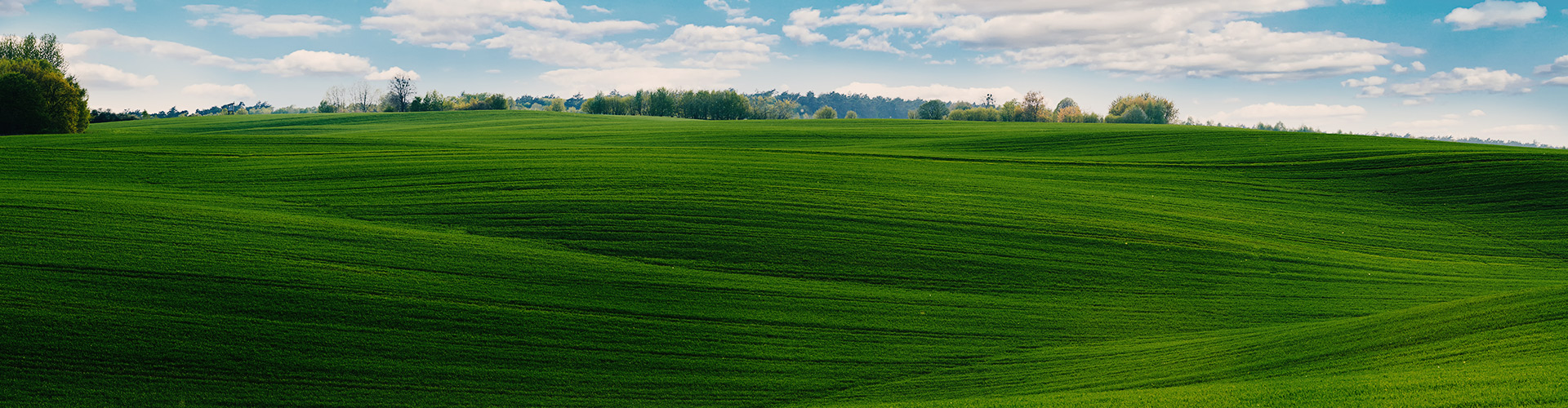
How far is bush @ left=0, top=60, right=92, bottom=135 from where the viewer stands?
115 ft

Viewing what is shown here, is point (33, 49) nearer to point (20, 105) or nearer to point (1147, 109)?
point (20, 105)

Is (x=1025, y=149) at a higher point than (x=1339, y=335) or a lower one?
higher

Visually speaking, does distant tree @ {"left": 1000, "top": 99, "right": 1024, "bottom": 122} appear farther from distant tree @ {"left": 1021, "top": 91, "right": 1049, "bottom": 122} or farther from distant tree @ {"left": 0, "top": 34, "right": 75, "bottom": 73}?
distant tree @ {"left": 0, "top": 34, "right": 75, "bottom": 73}

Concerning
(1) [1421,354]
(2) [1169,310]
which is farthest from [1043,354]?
(1) [1421,354]

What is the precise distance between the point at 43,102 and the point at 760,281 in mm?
39411

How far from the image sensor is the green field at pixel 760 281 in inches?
425

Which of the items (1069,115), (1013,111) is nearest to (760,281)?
(1013,111)

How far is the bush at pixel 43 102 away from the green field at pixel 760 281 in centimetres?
1107

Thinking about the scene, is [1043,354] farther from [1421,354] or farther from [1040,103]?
[1040,103]

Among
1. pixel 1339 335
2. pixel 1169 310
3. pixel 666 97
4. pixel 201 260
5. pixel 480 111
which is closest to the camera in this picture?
pixel 1339 335

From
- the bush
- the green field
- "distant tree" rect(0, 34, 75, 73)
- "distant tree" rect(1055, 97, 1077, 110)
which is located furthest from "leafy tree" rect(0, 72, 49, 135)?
"distant tree" rect(1055, 97, 1077, 110)

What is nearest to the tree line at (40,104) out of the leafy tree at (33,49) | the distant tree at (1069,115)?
the leafy tree at (33,49)

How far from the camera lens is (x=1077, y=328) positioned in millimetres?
13875

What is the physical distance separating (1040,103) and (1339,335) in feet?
328
